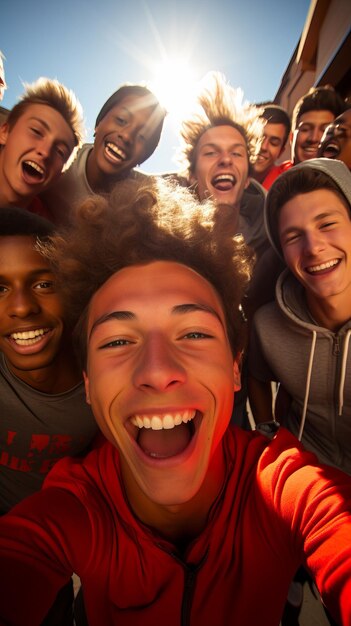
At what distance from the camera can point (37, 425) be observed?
1786 mm

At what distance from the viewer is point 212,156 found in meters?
2.99

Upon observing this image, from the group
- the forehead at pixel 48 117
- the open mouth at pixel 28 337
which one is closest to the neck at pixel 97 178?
the forehead at pixel 48 117

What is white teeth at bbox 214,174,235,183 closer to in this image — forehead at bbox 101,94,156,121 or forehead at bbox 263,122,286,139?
forehead at bbox 101,94,156,121

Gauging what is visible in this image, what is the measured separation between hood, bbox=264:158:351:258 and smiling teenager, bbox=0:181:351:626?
117 centimetres

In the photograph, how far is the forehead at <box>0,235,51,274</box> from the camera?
1.67 meters

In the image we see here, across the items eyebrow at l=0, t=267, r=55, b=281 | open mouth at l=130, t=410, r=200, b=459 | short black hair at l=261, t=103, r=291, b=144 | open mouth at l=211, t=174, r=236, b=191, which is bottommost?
open mouth at l=130, t=410, r=200, b=459

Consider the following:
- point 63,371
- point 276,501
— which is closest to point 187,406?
point 276,501

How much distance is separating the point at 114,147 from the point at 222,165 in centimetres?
115

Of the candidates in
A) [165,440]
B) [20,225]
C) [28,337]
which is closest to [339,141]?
[20,225]

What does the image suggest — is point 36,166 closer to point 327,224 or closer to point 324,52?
point 327,224

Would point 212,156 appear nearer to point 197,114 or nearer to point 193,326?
point 197,114

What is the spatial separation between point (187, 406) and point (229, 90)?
3.48 m

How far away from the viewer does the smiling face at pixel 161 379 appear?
3.54 ft

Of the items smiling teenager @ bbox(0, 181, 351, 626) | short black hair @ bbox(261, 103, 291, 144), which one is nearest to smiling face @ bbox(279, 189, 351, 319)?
smiling teenager @ bbox(0, 181, 351, 626)
